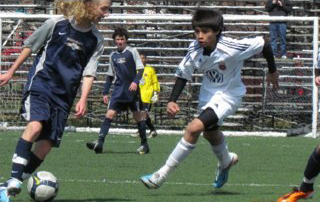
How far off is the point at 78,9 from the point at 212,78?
1762 millimetres

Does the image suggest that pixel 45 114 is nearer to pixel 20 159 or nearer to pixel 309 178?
pixel 20 159

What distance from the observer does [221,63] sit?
Result: 9.48 m

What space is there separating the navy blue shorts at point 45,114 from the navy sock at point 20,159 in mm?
217

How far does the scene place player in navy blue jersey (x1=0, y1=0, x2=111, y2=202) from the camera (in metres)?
8.37

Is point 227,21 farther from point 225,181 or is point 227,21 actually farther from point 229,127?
point 225,181

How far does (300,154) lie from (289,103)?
613 cm

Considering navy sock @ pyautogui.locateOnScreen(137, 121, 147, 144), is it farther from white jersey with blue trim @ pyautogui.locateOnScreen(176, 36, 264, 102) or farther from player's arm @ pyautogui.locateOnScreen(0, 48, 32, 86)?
player's arm @ pyautogui.locateOnScreen(0, 48, 32, 86)

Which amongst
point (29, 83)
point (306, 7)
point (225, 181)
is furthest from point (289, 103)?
point (29, 83)

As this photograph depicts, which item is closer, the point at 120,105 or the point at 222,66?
the point at 222,66

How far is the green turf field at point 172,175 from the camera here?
9.16 meters

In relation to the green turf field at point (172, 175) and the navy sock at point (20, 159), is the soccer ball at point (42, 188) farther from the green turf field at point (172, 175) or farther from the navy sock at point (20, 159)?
the green turf field at point (172, 175)

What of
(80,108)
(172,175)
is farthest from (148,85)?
(80,108)

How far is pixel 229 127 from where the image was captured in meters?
21.1

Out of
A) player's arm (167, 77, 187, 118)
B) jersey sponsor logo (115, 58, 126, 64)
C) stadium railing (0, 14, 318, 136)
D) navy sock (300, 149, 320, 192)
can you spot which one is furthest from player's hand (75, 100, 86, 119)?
stadium railing (0, 14, 318, 136)
